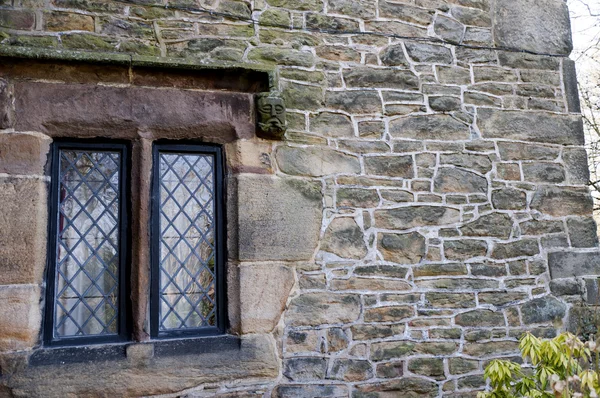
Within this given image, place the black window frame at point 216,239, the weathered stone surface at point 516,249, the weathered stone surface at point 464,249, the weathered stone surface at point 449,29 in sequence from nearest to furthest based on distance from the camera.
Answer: the black window frame at point 216,239 < the weathered stone surface at point 464,249 < the weathered stone surface at point 516,249 < the weathered stone surface at point 449,29

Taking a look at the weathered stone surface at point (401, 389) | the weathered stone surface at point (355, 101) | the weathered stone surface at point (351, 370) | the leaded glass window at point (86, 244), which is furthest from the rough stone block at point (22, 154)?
the weathered stone surface at point (401, 389)

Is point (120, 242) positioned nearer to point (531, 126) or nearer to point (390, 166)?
point (390, 166)

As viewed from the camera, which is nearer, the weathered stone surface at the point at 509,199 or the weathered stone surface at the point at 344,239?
the weathered stone surface at the point at 344,239

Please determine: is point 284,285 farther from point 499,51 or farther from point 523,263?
point 499,51

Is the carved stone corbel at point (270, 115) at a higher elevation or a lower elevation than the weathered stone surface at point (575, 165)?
higher

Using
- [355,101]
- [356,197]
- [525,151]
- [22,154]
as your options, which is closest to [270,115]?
[355,101]

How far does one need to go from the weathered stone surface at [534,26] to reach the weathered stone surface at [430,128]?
2.71 ft

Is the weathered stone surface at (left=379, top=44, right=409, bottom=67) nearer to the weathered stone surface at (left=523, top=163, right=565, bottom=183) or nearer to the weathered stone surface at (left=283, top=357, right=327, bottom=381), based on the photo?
the weathered stone surface at (left=523, top=163, right=565, bottom=183)

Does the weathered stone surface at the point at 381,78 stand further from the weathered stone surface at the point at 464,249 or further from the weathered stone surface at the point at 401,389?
the weathered stone surface at the point at 401,389

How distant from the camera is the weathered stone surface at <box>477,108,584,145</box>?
3871 millimetres

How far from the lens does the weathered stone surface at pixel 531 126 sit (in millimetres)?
3871

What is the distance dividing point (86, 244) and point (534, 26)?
3.67 metres

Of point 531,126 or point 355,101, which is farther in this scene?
point 531,126

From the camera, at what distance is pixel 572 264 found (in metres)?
3.83
